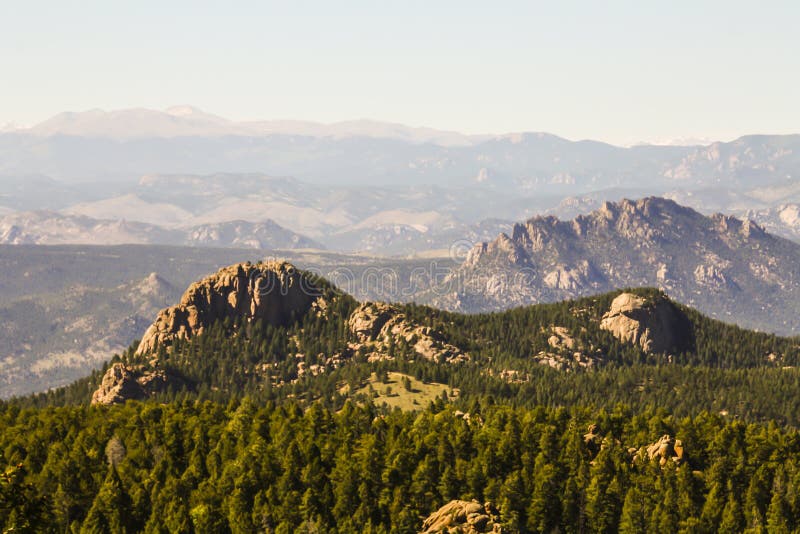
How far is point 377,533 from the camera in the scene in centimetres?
19850

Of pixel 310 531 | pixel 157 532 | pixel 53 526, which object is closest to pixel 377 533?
pixel 310 531

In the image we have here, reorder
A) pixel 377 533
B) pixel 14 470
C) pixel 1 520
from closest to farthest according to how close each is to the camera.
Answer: pixel 14 470
pixel 1 520
pixel 377 533

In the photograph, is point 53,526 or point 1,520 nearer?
point 1,520

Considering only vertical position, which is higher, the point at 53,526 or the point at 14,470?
the point at 14,470

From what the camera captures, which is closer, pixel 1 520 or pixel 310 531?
pixel 1 520

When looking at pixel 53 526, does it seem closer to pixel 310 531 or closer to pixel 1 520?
pixel 1 520

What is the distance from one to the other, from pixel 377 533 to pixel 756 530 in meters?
69.3

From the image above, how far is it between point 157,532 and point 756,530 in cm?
10967

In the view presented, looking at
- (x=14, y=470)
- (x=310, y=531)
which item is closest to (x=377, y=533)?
(x=310, y=531)

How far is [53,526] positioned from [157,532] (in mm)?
18895

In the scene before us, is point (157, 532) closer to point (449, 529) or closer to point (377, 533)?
point (377, 533)

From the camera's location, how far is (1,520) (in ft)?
598

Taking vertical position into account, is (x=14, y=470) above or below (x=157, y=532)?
above

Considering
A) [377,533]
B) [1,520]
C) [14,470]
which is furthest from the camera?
[377,533]
